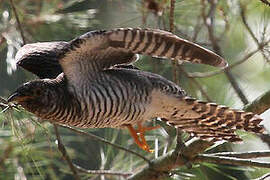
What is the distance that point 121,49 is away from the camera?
2086 millimetres

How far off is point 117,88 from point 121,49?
147 millimetres

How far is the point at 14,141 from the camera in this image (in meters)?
2.91

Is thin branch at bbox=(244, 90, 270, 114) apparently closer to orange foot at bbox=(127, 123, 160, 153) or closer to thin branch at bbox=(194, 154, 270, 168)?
thin branch at bbox=(194, 154, 270, 168)

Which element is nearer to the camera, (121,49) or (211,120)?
(121,49)

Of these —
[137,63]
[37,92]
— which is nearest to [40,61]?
[37,92]

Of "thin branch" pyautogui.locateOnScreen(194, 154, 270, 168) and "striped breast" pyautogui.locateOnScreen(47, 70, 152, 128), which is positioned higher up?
"striped breast" pyautogui.locateOnScreen(47, 70, 152, 128)

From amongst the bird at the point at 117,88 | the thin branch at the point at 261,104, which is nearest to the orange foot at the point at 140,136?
the bird at the point at 117,88

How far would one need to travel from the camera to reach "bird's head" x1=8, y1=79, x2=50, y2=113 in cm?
201

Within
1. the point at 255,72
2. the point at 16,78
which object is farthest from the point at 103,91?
the point at 255,72

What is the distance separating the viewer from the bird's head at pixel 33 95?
79.0 inches

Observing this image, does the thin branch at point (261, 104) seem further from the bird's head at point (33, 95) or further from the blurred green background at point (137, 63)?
the bird's head at point (33, 95)

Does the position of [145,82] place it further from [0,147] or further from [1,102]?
[0,147]

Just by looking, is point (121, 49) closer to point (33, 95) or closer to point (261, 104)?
point (33, 95)

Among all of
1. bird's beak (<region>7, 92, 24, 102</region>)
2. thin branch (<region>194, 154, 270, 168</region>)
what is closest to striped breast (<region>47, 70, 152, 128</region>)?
bird's beak (<region>7, 92, 24, 102</region>)
